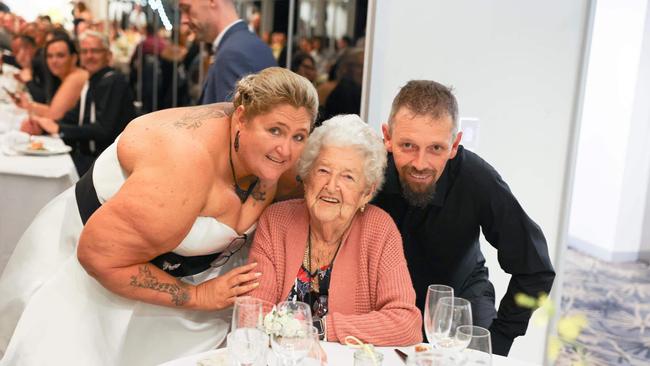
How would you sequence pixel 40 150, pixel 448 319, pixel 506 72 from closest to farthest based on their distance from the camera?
pixel 448 319 → pixel 506 72 → pixel 40 150

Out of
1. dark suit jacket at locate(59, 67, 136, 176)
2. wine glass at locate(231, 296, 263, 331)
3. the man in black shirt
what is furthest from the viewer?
dark suit jacket at locate(59, 67, 136, 176)

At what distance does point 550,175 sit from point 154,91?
Answer: 298cm

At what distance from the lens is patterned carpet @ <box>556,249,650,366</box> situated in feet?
12.9

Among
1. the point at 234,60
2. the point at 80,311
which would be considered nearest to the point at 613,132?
the point at 234,60

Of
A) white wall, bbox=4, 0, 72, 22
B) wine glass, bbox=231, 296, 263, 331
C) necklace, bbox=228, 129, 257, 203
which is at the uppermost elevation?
white wall, bbox=4, 0, 72, 22

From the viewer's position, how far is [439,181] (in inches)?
98.3

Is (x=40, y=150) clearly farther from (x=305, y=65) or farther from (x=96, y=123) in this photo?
(x=305, y=65)

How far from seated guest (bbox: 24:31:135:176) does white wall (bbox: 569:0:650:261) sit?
2.69 m

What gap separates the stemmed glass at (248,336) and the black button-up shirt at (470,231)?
3.14 feet

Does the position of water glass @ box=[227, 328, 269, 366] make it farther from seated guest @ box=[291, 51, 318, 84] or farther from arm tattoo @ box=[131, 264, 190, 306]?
seated guest @ box=[291, 51, 318, 84]

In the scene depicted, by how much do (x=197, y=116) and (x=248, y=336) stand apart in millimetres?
866

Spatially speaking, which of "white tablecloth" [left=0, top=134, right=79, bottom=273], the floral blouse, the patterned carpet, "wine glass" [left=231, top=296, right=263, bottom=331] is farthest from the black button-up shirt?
"white tablecloth" [left=0, top=134, right=79, bottom=273]

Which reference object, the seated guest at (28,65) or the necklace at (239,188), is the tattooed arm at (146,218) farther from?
the seated guest at (28,65)

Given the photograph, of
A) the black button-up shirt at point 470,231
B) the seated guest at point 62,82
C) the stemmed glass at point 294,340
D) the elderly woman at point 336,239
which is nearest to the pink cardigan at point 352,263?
the elderly woman at point 336,239
